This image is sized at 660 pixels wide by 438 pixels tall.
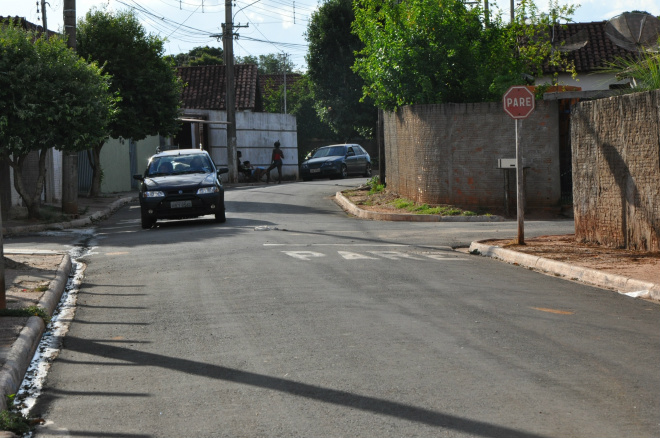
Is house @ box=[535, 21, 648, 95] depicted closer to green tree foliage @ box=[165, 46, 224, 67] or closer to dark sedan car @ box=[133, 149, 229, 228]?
dark sedan car @ box=[133, 149, 229, 228]

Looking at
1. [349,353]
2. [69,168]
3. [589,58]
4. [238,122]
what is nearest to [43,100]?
[69,168]

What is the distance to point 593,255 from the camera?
1254 centimetres

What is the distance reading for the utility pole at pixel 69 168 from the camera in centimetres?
2250

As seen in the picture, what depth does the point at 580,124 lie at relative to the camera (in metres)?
14.2

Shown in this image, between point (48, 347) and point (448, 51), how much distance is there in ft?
55.1

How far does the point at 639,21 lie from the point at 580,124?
9.03m

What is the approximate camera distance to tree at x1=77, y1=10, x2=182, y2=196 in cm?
3019

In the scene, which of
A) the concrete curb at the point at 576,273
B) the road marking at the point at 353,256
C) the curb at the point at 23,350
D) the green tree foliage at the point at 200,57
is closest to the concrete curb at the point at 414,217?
the concrete curb at the point at 576,273

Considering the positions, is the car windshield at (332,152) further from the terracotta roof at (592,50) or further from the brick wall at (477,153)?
the brick wall at (477,153)

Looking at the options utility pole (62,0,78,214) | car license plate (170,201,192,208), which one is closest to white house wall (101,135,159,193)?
utility pole (62,0,78,214)

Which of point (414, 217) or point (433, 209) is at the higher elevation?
point (433, 209)

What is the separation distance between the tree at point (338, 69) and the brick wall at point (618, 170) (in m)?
38.2

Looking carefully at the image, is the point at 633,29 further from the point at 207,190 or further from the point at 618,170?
the point at 207,190

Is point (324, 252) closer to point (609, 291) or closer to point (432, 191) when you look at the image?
point (609, 291)
